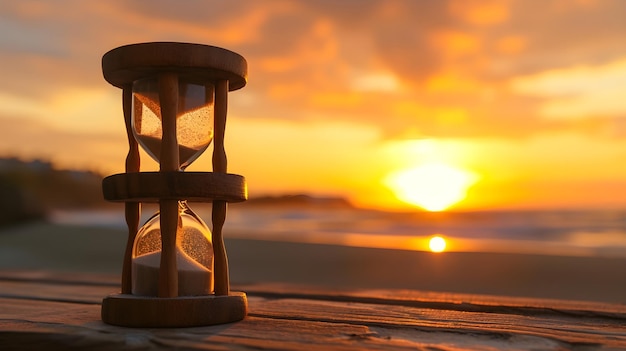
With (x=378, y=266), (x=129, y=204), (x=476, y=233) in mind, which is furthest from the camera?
(x=476, y=233)

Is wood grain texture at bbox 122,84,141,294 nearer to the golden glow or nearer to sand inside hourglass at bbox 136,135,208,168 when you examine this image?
sand inside hourglass at bbox 136,135,208,168

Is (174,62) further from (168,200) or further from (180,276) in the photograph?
(180,276)

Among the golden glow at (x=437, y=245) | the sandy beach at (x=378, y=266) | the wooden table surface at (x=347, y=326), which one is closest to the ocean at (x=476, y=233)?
the golden glow at (x=437, y=245)

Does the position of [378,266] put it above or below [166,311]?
above

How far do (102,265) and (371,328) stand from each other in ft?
16.7

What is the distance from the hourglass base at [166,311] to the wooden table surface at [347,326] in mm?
40

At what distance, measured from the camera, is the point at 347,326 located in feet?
4.26

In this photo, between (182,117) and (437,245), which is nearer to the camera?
(182,117)

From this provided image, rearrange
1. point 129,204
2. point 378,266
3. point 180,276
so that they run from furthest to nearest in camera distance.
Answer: point 378,266
point 129,204
point 180,276

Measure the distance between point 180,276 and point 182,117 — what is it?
39 centimetres

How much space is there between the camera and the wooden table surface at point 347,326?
1.13m

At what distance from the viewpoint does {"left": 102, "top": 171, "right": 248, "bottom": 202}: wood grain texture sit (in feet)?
4.64

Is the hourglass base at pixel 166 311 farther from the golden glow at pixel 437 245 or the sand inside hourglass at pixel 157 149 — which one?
the golden glow at pixel 437 245

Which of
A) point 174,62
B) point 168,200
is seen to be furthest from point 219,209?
point 174,62
